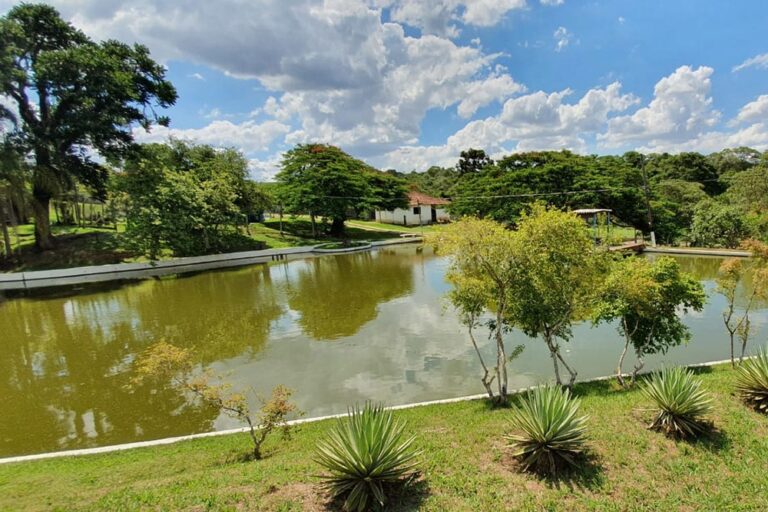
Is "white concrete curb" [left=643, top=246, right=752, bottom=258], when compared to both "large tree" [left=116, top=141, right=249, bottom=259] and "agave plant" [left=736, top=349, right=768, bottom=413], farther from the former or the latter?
"large tree" [left=116, top=141, right=249, bottom=259]

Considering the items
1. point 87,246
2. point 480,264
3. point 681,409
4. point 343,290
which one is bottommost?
point 343,290

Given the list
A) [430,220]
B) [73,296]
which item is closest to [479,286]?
[73,296]

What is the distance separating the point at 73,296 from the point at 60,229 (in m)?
18.2

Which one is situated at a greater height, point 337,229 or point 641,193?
point 641,193

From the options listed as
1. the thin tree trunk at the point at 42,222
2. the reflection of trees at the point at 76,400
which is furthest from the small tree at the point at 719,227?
the thin tree trunk at the point at 42,222

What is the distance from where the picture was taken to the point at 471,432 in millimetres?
5703

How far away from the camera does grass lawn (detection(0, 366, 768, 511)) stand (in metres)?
4.03

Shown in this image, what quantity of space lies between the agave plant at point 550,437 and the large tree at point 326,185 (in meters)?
35.3

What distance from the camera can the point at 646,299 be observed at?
7613mm

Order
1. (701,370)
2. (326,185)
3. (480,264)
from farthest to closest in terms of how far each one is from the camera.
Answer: (326,185) < (701,370) < (480,264)

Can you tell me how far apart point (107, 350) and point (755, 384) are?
1507cm

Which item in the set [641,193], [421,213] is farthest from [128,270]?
[641,193]

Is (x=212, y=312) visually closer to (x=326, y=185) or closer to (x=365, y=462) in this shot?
(x=365, y=462)

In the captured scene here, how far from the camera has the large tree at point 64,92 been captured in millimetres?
22922
